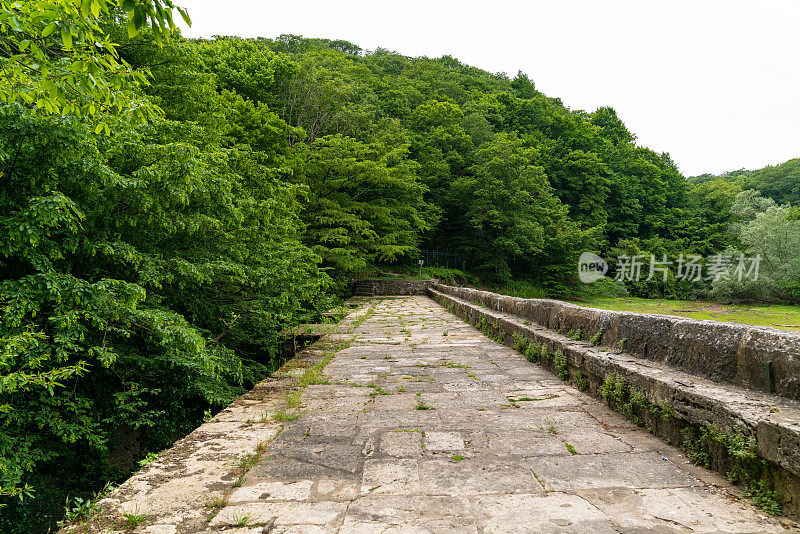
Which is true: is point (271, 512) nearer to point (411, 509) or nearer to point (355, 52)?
point (411, 509)

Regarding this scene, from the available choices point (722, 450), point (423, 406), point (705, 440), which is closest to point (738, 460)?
point (722, 450)

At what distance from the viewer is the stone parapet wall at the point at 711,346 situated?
2211 millimetres

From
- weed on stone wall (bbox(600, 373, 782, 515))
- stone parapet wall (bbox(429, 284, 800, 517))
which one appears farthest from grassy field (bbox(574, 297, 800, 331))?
weed on stone wall (bbox(600, 373, 782, 515))

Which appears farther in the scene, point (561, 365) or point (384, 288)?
point (384, 288)

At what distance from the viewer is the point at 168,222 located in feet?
17.0

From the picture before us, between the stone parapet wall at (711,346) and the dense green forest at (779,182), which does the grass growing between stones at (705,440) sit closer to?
the stone parapet wall at (711,346)

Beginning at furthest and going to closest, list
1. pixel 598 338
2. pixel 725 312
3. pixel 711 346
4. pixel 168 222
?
1. pixel 725 312
2. pixel 168 222
3. pixel 598 338
4. pixel 711 346

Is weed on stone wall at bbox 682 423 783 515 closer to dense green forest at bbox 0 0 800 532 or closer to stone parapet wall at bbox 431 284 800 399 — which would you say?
stone parapet wall at bbox 431 284 800 399

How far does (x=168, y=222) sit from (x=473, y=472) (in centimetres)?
470

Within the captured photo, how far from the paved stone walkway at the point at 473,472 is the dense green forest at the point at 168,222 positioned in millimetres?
2321

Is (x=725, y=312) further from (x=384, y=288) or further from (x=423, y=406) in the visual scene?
(x=423, y=406)

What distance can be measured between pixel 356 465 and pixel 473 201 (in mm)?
29258

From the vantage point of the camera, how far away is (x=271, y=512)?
1.84m

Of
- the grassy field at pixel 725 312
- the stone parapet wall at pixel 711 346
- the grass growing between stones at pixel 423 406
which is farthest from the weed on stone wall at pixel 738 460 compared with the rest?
the grassy field at pixel 725 312
